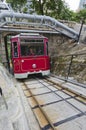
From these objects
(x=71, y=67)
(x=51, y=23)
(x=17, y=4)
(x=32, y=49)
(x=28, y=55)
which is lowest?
(x=71, y=67)

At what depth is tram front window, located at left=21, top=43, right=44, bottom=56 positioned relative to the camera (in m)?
11.7

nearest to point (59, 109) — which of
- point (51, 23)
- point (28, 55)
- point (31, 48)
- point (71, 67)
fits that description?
point (71, 67)

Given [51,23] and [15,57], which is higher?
[51,23]

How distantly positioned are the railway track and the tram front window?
163 inches

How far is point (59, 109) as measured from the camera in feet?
19.4

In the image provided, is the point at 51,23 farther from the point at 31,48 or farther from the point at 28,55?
the point at 28,55

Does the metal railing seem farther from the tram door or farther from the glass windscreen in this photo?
the tram door

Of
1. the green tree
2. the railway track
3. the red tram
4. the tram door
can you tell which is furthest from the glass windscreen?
the green tree

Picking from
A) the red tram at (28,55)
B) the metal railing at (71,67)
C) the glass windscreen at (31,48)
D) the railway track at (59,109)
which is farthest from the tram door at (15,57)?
the railway track at (59,109)

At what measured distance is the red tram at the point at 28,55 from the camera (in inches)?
457

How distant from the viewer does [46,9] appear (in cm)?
2822

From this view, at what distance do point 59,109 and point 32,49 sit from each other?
659cm

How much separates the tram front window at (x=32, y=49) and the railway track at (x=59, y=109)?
4.14 metres

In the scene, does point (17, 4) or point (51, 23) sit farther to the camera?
point (17, 4)
